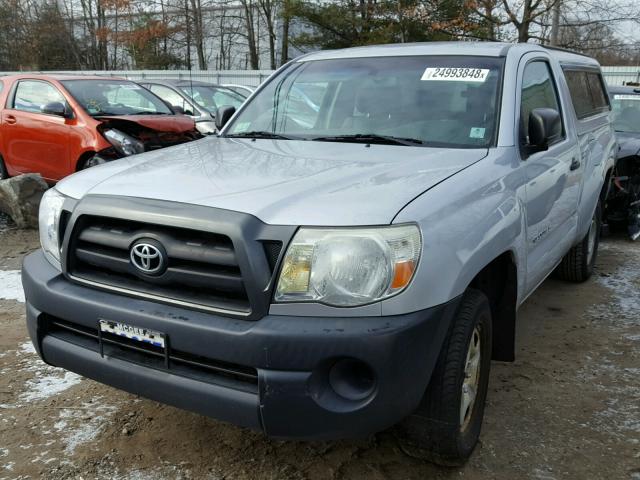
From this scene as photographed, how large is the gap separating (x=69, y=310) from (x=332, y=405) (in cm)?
114

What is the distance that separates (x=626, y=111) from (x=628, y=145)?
1.03 meters

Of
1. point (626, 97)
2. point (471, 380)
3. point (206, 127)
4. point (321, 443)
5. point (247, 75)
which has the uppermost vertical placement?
point (247, 75)

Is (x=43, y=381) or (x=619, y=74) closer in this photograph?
(x=43, y=381)

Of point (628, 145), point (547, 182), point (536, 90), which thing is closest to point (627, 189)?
point (628, 145)

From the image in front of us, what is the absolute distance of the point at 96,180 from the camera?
2746 mm

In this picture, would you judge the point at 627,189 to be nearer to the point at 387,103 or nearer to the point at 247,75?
the point at 387,103

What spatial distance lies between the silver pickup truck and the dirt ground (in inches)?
12.6

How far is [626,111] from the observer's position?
7832 mm

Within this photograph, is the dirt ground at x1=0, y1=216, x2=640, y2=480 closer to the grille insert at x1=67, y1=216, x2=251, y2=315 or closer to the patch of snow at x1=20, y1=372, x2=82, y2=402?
the patch of snow at x1=20, y1=372, x2=82, y2=402

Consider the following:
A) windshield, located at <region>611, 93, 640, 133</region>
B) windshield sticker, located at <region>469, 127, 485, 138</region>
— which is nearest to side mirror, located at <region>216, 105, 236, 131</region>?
windshield sticker, located at <region>469, 127, 485, 138</region>

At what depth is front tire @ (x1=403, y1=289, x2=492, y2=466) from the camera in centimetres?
230

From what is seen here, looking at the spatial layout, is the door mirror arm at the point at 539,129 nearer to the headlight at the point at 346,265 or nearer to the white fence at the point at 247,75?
the headlight at the point at 346,265

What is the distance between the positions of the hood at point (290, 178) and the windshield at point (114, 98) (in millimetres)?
4613

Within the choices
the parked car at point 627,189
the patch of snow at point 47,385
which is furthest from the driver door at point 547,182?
the parked car at point 627,189
